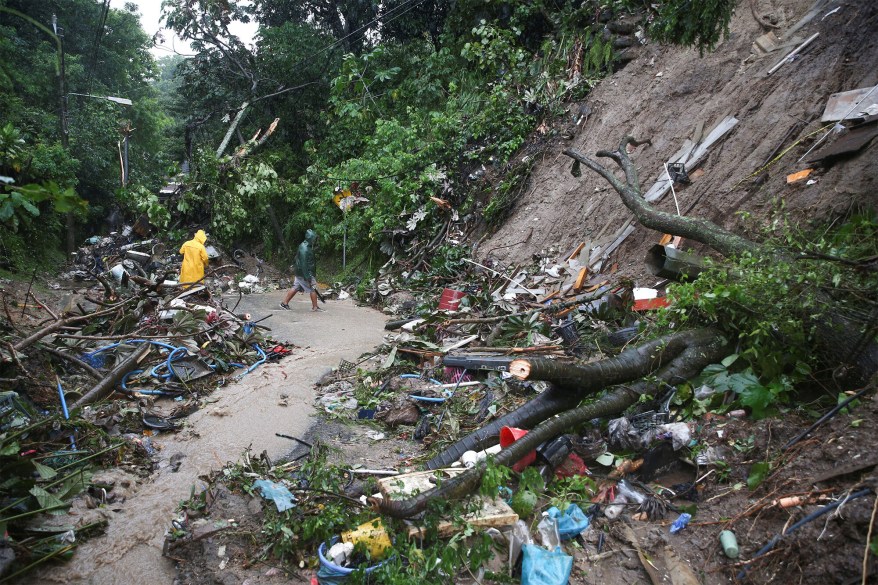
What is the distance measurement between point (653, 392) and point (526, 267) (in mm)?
5020

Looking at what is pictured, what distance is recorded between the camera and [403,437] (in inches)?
195

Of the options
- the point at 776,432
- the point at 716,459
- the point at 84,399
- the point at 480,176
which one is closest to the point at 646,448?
the point at 716,459

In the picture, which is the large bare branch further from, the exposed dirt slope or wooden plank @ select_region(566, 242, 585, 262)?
wooden plank @ select_region(566, 242, 585, 262)

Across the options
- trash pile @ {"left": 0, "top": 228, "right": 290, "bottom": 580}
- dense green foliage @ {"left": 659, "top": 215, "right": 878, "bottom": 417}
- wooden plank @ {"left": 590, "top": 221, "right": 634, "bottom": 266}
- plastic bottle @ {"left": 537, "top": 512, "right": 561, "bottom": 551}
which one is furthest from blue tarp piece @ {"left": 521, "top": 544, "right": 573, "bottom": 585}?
wooden plank @ {"left": 590, "top": 221, "right": 634, "bottom": 266}

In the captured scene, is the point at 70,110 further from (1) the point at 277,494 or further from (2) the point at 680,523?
(2) the point at 680,523

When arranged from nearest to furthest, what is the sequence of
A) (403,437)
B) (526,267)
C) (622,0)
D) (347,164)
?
(403,437) < (526,267) < (622,0) < (347,164)

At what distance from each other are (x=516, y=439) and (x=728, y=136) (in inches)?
237

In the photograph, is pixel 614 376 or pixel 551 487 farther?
pixel 614 376

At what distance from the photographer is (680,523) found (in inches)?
126

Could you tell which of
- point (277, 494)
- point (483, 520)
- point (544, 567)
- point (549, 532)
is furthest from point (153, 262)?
point (544, 567)

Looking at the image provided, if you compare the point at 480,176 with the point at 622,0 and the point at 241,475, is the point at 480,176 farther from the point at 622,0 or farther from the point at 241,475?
the point at 241,475

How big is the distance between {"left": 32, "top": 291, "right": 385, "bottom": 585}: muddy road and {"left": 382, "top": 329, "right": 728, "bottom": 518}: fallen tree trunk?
1496mm

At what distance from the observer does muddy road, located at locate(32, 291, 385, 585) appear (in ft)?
10.3

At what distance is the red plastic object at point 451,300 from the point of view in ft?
26.6
